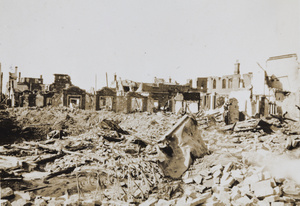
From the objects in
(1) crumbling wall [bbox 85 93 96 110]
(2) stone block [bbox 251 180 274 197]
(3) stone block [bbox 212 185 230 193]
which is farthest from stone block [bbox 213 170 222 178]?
(1) crumbling wall [bbox 85 93 96 110]

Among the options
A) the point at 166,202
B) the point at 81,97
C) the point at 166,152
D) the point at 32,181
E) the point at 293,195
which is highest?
the point at 81,97

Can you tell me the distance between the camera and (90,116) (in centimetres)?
1664

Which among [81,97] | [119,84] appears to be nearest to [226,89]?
[119,84]

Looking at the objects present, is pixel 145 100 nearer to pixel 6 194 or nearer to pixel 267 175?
pixel 6 194

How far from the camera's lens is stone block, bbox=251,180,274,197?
3922 mm

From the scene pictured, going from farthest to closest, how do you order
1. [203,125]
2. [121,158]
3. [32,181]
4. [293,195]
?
[203,125]
[121,158]
[32,181]
[293,195]

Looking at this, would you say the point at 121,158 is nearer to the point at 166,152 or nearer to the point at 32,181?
the point at 166,152

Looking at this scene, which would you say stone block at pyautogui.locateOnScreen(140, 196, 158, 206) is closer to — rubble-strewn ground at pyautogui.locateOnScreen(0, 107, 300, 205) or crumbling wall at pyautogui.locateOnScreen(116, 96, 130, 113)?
rubble-strewn ground at pyautogui.locateOnScreen(0, 107, 300, 205)

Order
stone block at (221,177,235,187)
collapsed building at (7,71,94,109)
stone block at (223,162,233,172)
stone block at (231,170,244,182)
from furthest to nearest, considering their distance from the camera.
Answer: collapsed building at (7,71,94,109), stone block at (223,162,233,172), stone block at (231,170,244,182), stone block at (221,177,235,187)

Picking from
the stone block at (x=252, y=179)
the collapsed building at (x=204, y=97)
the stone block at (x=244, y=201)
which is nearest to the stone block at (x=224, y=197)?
the stone block at (x=244, y=201)

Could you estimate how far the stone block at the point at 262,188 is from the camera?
12.9 feet

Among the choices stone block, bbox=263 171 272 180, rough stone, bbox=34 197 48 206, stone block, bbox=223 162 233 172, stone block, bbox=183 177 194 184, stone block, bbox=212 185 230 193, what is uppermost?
stone block, bbox=263 171 272 180

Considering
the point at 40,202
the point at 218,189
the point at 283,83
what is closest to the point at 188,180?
the point at 218,189

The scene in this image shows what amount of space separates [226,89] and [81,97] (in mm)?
23130
